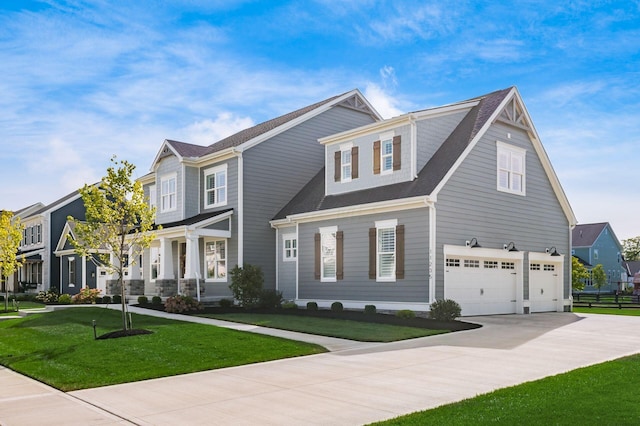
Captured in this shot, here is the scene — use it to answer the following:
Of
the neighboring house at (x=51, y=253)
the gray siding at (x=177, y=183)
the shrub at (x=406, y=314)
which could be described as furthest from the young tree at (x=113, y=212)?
the neighboring house at (x=51, y=253)

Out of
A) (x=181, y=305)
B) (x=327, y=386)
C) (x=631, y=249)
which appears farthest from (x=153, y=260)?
(x=631, y=249)

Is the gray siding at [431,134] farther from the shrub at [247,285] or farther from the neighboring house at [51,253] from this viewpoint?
the neighboring house at [51,253]

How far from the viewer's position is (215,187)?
3005 cm

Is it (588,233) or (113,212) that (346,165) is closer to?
(113,212)

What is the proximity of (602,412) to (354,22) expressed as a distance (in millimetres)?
14181

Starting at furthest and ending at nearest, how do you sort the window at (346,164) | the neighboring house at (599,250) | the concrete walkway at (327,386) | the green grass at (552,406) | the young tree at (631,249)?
the young tree at (631,249), the neighboring house at (599,250), the window at (346,164), the concrete walkway at (327,386), the green grass at (552,406)

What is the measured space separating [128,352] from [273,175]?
16.6 metres

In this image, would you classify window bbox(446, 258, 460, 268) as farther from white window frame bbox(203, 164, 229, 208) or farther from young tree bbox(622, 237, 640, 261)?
young tree bbox(622, 237, 640, 261)

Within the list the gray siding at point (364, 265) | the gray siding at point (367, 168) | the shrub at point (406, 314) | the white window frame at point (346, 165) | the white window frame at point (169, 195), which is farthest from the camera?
the white window frame at point (169, 195)

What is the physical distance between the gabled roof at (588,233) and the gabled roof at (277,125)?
4920 centimetres

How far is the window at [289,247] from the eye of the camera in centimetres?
2794

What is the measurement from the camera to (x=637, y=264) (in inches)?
3509

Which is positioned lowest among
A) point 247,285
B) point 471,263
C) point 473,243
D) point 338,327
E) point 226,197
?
point 338,327

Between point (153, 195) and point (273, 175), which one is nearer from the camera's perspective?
point (273, 175)
